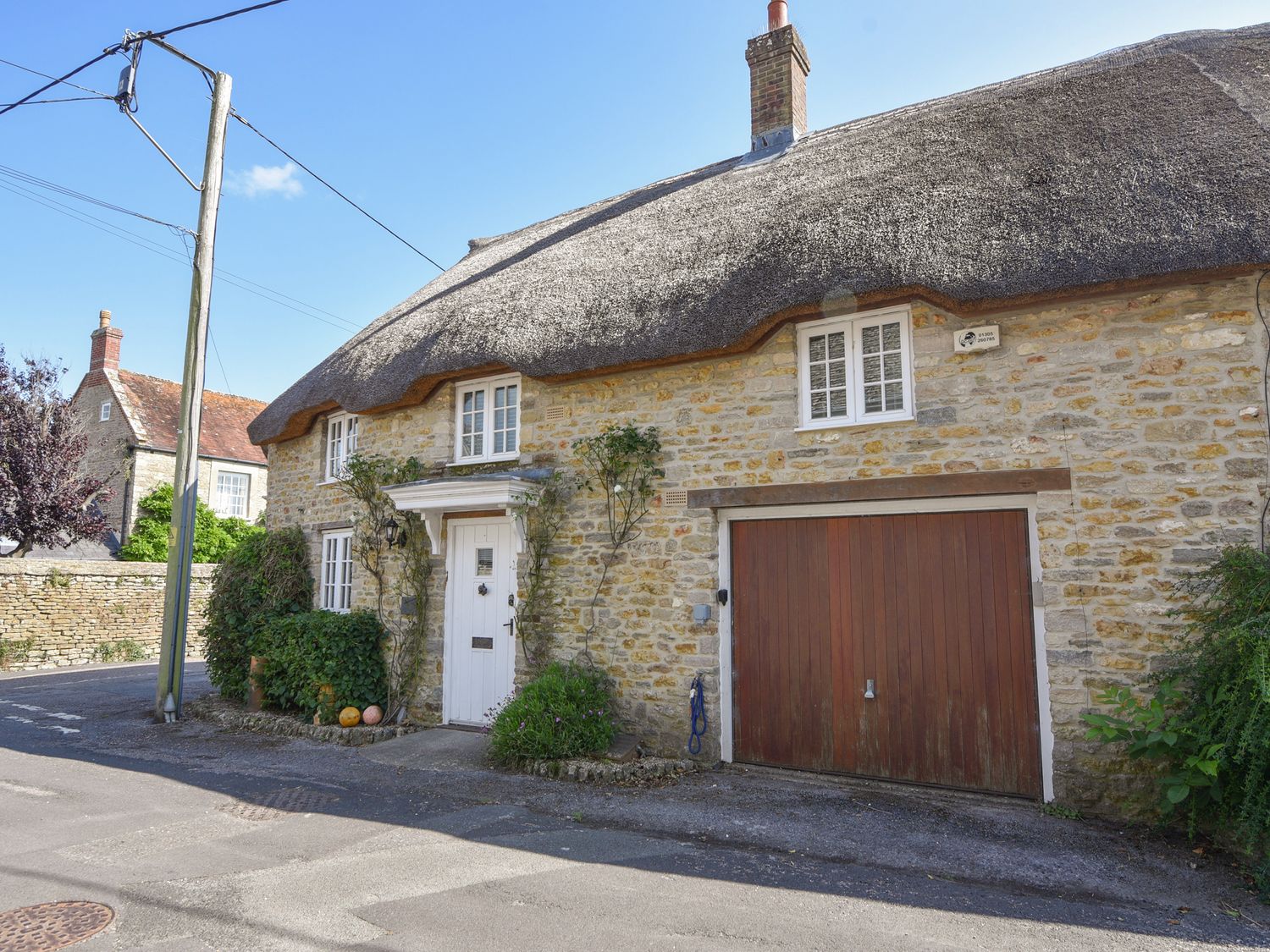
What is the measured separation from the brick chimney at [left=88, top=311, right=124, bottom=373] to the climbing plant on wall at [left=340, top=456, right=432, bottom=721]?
17150mm

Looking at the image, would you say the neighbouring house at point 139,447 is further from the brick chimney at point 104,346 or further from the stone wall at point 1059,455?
the stone wall at point 1059,455

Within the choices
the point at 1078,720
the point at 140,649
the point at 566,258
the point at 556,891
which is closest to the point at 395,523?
the point at 566,258

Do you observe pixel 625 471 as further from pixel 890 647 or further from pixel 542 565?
pixel 890 647

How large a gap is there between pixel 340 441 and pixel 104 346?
53.2 feet

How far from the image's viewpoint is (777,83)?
10688mm

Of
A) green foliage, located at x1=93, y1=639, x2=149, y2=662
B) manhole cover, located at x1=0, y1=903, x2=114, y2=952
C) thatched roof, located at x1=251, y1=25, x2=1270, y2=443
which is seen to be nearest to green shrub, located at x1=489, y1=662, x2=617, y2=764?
thatched roof, located at x1=251, y1=25, x2=1270, y2=443

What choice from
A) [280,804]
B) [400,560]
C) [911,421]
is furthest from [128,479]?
A: [911,421]

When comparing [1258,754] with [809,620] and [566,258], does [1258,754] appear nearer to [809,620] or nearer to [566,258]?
[809,620]

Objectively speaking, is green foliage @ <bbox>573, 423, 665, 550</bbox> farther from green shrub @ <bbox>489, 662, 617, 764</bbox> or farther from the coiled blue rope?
the coiled blue rope

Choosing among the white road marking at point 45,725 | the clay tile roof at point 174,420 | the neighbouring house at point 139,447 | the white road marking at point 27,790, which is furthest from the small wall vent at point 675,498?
the clay tile roof at point 174,420

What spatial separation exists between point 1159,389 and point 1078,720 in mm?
2361

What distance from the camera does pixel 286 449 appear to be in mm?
11781

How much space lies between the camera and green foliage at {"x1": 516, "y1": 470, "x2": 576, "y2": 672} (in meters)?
7.92

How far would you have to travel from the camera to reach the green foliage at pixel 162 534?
19.4 m
